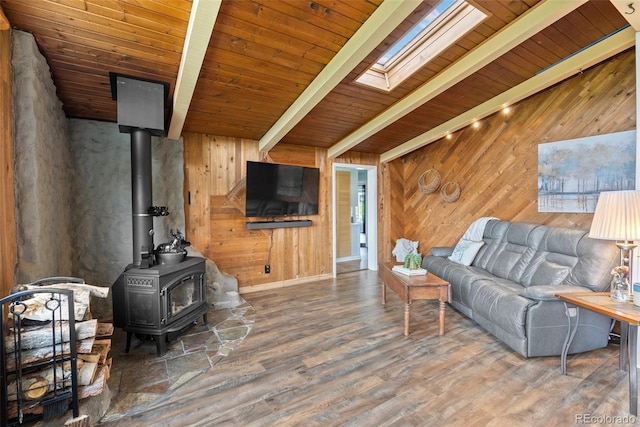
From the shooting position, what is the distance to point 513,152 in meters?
3.78

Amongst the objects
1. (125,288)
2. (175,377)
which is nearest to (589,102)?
(175,377)

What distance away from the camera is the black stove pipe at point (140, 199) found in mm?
2488

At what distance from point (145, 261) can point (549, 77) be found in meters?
4.39

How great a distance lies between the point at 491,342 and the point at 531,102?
119 inches

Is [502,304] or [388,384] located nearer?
[388,384]

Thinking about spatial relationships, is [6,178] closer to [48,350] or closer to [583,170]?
[48,350]

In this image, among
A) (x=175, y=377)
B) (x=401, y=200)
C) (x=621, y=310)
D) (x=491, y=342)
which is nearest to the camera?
(x=621, y=310)

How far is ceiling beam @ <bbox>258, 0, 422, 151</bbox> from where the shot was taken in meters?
1.83

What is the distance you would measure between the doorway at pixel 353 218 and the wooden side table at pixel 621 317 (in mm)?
3352

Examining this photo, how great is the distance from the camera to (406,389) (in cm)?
198

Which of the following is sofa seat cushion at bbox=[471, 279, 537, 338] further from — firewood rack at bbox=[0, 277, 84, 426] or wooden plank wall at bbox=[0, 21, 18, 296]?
wooden plank wall at bbox=[0, 21, 18, 296]

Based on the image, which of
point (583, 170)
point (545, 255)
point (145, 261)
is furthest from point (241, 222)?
point (583, 170)

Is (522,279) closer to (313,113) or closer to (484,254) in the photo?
(484,254)

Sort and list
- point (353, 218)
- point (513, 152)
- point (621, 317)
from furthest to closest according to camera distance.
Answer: point (353, 218) → point (513, 152) → point (621, 317)
